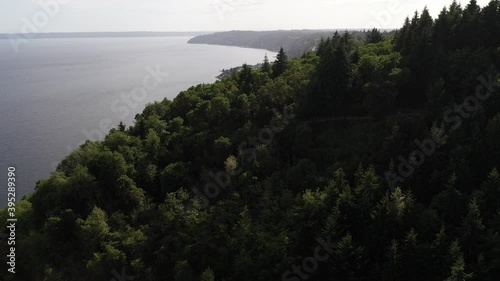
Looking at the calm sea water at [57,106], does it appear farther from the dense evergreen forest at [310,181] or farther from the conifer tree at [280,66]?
the conifer tree at [280,66]

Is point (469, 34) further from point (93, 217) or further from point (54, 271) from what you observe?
point (54, 271)

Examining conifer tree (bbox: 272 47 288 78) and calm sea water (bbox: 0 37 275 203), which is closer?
conifer tree (bbox: 272 47 288 78)

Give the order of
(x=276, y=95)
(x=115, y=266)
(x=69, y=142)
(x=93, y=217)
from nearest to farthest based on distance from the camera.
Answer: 1. (x=115, y=266)
2. (x=93, y=217)
3. (x=276, y=95)
4. (x=69, y=142)

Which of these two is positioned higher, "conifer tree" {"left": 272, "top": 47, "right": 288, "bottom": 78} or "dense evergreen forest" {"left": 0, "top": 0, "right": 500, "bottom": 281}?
"conifer tree" {"left": 272, "top": 47, "right": 288, "bottom": 78}

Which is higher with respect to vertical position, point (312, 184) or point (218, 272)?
point (312, 184)

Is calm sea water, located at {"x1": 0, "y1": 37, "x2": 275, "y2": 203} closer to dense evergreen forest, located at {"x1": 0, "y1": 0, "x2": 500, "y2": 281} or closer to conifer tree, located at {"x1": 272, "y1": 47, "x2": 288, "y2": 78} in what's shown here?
dense evergreen forest, located at {"x1": 0, "y1": 0, "x2": 500, "y2": 281}

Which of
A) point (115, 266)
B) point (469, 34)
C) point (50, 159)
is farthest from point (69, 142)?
point (469, 34)

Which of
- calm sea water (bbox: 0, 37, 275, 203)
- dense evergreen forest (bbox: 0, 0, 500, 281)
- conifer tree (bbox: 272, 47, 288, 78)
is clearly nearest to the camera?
dense evergreen forest (bbox: 0, 0, 500, 281)

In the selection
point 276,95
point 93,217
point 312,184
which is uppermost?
point 276,95

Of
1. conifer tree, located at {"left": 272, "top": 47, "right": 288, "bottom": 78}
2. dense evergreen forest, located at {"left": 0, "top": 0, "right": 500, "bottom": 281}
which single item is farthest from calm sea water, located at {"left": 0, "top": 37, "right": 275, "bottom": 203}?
conifer tree, located at {"left": 272, "top": 47, "right": 288, "bottom": 78}
